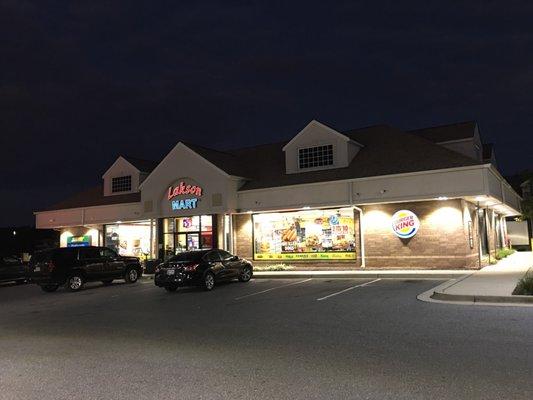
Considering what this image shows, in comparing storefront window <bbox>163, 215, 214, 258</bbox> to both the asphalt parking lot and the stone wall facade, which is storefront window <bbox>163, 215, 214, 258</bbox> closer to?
the stone wall facade

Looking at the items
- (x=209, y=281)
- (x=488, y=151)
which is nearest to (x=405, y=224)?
(x=209, y=281)

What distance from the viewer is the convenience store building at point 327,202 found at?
2205cm

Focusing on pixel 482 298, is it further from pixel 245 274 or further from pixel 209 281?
pixel 245 274

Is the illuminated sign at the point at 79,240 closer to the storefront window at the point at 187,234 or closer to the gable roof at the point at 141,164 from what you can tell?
the gable roof at the point at 141,164

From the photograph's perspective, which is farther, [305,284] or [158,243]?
[158,243]

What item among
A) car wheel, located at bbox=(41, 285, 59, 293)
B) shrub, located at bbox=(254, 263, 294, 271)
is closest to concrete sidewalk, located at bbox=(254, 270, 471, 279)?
shrub, located at bbox=(254, 263, 294, 271)

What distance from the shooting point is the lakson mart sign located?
28.2 metres

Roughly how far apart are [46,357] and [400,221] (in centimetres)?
1761

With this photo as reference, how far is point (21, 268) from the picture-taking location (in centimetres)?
2702

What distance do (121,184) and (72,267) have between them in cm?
1428

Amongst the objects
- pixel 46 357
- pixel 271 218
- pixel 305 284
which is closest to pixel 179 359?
pixel 46 357

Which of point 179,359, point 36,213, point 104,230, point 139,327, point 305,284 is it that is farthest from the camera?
point 36,213

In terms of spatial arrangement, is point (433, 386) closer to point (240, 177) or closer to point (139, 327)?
point (139, 327)

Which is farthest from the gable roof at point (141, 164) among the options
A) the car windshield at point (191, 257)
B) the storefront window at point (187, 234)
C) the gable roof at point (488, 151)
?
the gable roof at point (488, 151)
